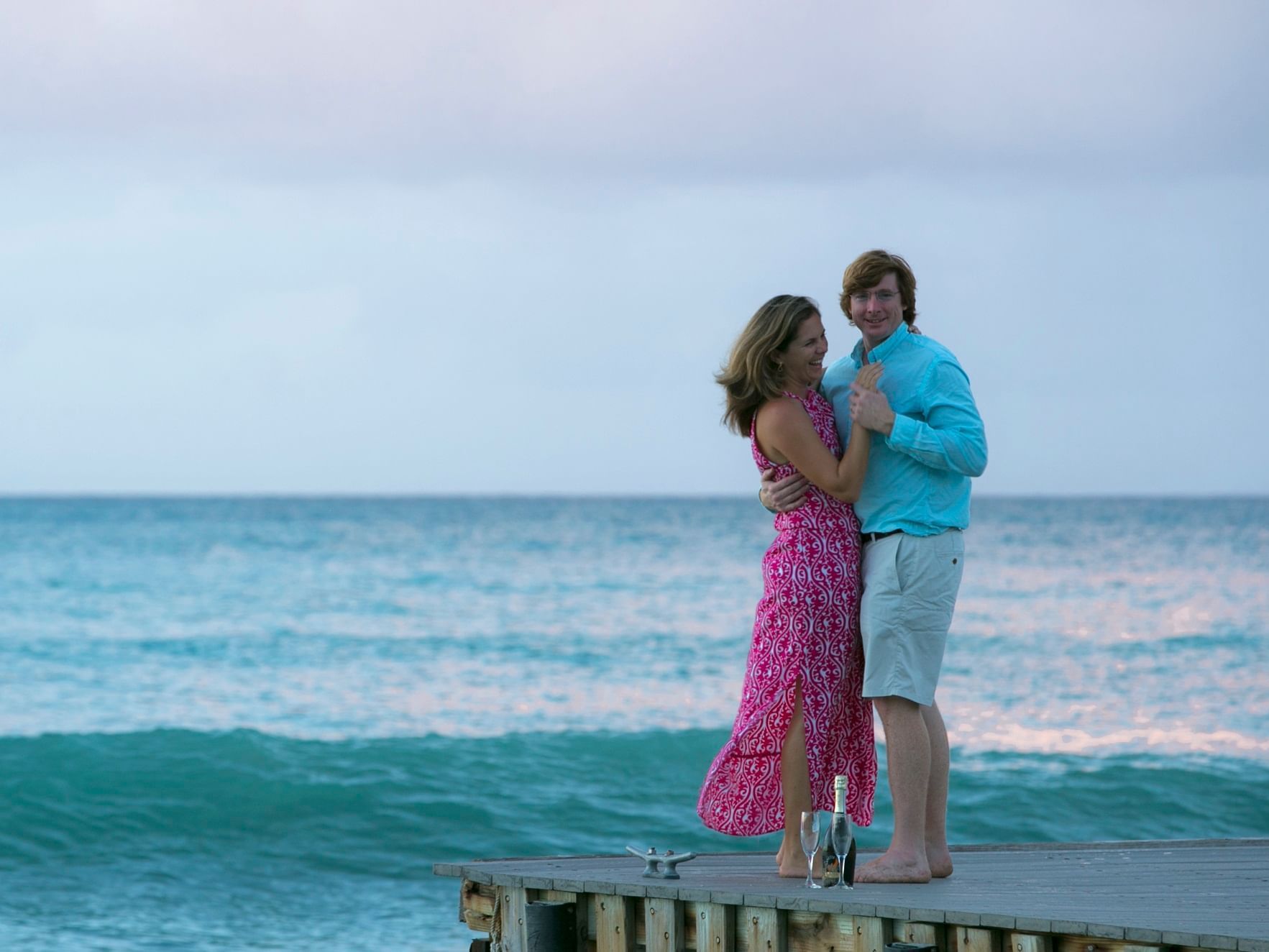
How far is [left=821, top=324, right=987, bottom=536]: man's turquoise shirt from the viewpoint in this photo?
4262mm

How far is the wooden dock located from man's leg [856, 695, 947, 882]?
0.21ft

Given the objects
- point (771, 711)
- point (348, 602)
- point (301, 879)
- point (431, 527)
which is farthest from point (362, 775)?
point (431, 527)

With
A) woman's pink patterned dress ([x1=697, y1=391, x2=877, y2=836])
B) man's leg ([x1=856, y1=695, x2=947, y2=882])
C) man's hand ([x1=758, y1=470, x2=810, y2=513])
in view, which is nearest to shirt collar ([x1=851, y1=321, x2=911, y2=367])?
woman's pink patterned dress ([x1=697, y1=391, x2=877, y2=836])

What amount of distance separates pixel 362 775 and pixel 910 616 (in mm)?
9783

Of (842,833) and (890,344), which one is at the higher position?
(890,344)

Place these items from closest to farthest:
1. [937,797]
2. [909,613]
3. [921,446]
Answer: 1. [921,446]
2. [909,613]
3. [937,797]

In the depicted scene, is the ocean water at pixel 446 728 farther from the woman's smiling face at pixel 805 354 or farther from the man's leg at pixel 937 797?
the woman's smiling face at pixel 805 354

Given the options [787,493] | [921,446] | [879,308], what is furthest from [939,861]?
[879,308]

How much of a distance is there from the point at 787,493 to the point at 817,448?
184 millimetres

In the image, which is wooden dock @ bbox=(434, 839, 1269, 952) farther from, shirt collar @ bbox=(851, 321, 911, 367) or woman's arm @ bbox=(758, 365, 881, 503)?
shirt collar @ bbox=(851, 321, 911, 367)

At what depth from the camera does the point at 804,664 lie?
177 inches

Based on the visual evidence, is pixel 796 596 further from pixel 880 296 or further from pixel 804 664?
pixel 880 296

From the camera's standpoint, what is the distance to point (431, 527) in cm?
6147

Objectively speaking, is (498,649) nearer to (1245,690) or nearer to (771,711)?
(1245,690)
